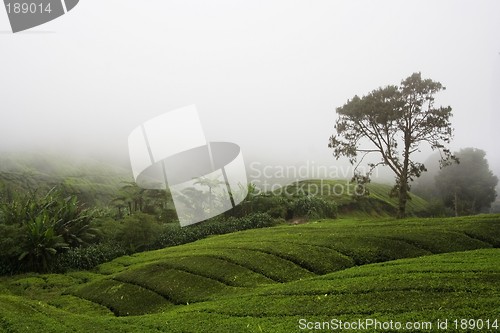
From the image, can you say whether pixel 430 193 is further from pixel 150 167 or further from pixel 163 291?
pixel 163 291

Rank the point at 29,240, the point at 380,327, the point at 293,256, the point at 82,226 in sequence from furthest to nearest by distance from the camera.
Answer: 1. the point at 82,226
2. the point at 29,240
3. the point at 293,256
4. the point at 380,327

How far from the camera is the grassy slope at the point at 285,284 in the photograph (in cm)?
1148

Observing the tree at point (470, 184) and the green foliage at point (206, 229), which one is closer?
the green foliage at point (206, 229)

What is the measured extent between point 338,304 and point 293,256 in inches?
308

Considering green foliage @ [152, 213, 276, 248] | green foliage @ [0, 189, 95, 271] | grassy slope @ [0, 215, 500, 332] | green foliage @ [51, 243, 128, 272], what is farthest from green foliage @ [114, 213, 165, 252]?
grassy slope @ [0, 215, 500, 332]

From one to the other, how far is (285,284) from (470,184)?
250 feet

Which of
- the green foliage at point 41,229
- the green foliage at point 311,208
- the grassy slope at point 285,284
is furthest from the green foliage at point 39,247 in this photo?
the green foliage at point 311,208

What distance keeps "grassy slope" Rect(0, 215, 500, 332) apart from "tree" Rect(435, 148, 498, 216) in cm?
5860

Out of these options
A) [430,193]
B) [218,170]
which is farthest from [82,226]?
[430,193]

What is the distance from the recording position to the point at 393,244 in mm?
20297

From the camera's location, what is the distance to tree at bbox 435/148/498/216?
75.1 m

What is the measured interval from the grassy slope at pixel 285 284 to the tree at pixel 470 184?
5860 centimetres

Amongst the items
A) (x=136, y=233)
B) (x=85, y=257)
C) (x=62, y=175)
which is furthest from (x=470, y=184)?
(x=62, y=175)

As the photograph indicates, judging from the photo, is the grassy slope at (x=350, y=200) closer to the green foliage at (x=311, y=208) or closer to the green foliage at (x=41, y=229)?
the green foliage at (x=311, y=208)
